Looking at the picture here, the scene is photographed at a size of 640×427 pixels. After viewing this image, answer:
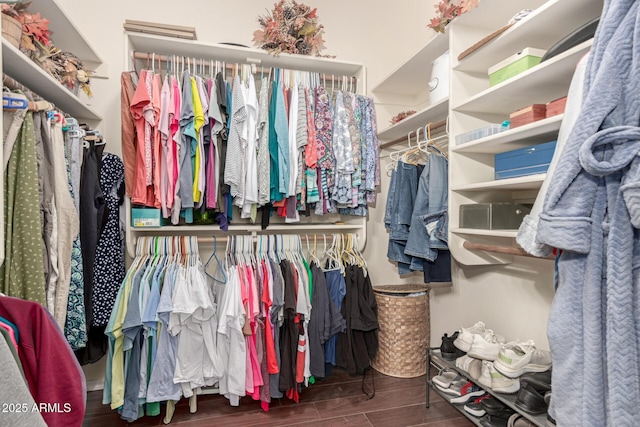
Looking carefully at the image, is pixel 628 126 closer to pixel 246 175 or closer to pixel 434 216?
pixel 434 216

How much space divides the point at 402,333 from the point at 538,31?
1708 millimetres

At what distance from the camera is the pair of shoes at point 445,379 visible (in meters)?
1.70

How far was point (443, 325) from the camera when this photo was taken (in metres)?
2.28

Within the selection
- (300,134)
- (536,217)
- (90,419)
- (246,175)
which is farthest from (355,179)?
(90,419)

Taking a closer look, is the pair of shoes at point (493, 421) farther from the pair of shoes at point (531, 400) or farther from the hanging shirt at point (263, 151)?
the hanging shirt at point (263, 151)

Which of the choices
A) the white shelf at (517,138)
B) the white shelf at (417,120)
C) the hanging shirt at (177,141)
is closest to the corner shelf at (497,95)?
the white shelf at (517,138)

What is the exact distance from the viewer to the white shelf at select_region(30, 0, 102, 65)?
150 centimetres

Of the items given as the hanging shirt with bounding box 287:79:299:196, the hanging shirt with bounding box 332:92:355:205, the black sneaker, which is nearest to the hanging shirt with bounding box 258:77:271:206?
the hanging shirt with bounding box 287:79:299:196

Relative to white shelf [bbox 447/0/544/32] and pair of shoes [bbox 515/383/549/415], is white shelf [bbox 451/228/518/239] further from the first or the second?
white shelf [bbox 447/0/544/32]

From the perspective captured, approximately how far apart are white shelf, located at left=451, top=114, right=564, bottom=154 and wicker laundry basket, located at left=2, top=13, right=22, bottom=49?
1812 mm

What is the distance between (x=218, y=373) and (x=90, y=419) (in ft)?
2.24

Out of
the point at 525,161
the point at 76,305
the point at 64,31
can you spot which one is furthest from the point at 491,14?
the point at 76,305

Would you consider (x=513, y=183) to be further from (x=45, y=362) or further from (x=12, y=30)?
(x=12, y=30)

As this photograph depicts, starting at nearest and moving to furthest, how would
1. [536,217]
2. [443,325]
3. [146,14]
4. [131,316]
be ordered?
[536,217] < [131,316] < [146,14] < [443,325]
